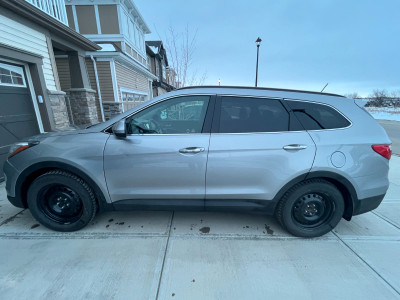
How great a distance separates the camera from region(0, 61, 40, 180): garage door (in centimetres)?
404

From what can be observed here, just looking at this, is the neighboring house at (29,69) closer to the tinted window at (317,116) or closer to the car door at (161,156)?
the car door at (161,156)

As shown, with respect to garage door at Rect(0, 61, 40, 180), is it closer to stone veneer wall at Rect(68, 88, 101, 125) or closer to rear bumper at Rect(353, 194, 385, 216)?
stone veneer wall at Rect(68, 88, 101, 125)

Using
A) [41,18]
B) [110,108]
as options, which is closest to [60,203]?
[41,18]

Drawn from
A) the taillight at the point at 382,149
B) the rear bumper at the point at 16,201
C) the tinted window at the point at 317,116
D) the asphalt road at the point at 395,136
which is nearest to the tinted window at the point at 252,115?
the tinted window at the point at 317,116

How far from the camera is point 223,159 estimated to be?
81.6 inches

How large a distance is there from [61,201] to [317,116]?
3226 millimetres

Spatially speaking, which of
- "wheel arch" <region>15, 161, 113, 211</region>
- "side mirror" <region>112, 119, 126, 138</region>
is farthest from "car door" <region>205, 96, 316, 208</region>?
"wheel arch" <region>15, 161, 113, 211</region>

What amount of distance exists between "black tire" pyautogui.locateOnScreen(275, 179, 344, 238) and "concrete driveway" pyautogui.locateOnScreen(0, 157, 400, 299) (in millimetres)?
141

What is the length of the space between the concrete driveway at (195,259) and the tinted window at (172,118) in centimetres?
128

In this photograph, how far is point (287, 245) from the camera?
7.21ft

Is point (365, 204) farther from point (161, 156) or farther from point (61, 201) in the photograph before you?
point (61, 201)

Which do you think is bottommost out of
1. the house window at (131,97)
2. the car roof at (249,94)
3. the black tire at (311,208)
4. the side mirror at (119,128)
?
the black tire at (311,208)

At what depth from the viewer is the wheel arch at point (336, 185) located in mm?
2102

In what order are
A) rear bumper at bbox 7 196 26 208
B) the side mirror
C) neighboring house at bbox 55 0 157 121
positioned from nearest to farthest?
the side mirror → rear bumper at bbox 7 196 26 208 → neighboring house at bbox 55 0 157 121
